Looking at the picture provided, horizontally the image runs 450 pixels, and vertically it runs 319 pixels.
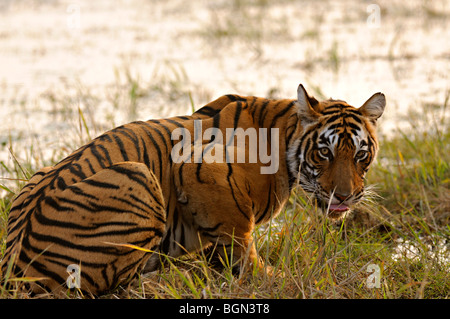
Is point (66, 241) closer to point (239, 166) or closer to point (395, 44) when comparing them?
point (239, 166)

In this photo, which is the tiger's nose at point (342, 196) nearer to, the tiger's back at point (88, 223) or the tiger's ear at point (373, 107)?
the tiger's ear at point (373, 107)

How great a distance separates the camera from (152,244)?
3.18m

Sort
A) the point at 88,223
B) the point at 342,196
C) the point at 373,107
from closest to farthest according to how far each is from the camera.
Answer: the point at 88,223
the point at 342,196
the point at 373,107

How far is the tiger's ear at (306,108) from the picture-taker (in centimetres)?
356

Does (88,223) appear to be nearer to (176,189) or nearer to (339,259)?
(176,189)

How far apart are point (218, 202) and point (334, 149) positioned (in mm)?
657

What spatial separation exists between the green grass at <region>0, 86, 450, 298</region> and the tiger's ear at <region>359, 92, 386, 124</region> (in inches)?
17.0

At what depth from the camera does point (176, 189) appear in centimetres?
340

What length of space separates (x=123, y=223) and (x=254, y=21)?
25.9ft

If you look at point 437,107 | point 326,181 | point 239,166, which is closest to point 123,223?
point 239,166

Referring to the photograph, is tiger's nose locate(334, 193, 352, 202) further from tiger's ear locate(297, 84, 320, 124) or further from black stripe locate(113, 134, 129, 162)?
black stripe locate(113, 134, 129, 162)

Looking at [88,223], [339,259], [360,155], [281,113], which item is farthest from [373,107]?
[88,223]

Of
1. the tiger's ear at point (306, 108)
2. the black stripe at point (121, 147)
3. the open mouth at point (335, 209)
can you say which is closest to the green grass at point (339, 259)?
the open mouth at point (335, 209)
